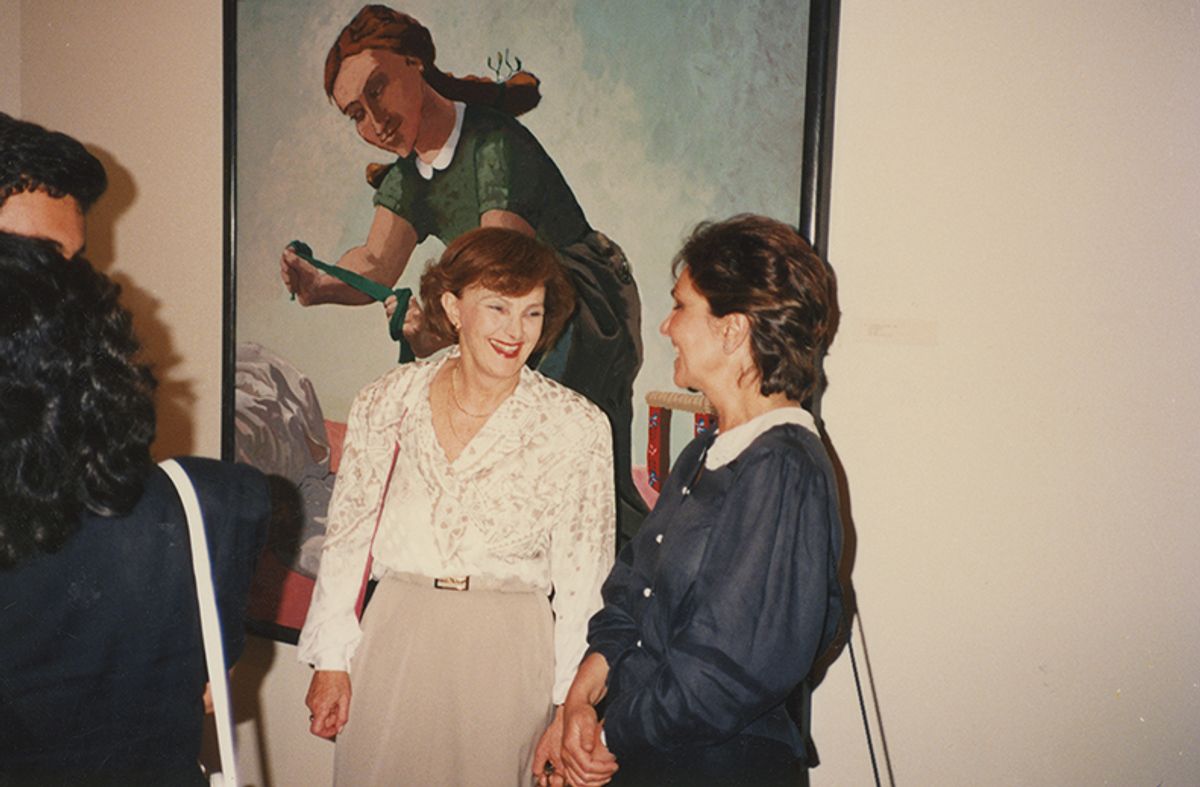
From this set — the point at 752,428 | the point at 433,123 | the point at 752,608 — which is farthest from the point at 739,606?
the point at 433,123

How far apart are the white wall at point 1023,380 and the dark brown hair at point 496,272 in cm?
57

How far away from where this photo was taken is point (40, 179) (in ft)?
5.83

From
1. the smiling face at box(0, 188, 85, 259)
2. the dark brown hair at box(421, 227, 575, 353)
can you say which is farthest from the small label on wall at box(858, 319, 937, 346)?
the smiling face at box(0, 188, 85, 259)

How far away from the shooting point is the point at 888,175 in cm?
167

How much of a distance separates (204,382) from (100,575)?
6.05 ft

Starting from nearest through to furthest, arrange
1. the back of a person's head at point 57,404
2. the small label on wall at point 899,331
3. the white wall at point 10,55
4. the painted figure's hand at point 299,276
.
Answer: the back of a person's head at point 57,404
the small label on wall at point 899,331
the painted figure's hand at point 299,276
the white wall at point 10,55

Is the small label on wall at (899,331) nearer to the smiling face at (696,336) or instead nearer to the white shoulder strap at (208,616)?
the smiling face at (696,336)

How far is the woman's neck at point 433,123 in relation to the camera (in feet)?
7.02

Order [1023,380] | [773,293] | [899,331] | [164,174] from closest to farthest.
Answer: [773,293], [1023,380], [899,331], [164,174]

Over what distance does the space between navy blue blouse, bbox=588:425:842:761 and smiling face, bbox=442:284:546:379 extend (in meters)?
0.50

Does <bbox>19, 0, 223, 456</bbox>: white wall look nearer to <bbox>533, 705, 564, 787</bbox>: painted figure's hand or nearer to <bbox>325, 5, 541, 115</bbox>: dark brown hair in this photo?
<bbox>325, 5, 541, 115</bbox>: dark brown hair

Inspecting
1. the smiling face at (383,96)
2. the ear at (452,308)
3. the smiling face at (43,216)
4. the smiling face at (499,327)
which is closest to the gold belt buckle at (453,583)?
the smiling face at (499,327)

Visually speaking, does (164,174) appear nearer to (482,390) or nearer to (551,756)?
(482,390)

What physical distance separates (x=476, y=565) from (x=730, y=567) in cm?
62
